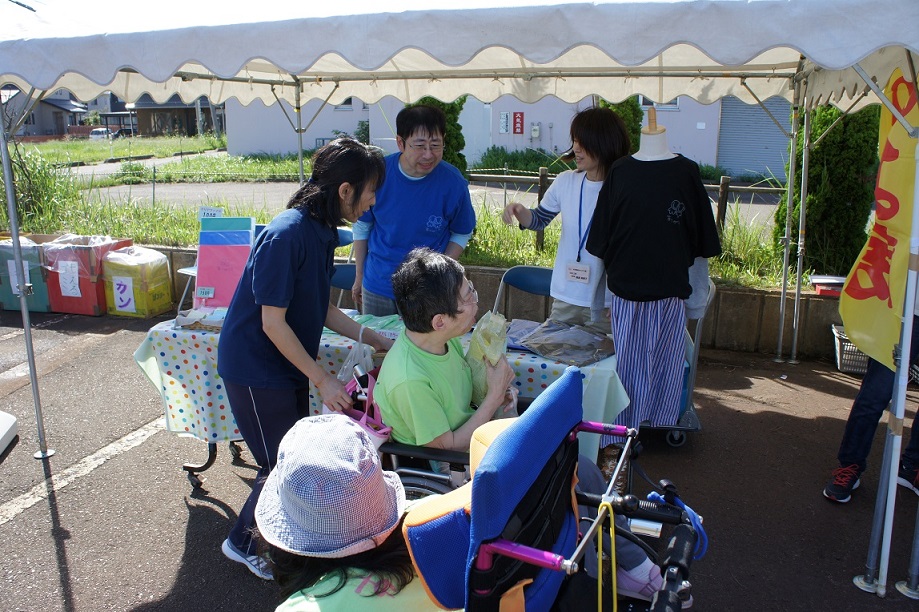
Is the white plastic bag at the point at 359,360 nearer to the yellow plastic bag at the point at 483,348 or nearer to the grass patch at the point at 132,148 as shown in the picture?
the yellow plastic bag at the point at 483,348

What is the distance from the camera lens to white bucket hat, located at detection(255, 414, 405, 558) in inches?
60.4

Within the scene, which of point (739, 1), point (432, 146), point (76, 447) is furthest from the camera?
point (76, 447)

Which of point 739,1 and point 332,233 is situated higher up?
point 739,1

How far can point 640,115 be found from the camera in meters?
8.21

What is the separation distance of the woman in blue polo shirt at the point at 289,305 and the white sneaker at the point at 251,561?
15 mm

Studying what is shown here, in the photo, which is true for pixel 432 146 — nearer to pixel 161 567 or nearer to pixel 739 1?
pixel 739 1

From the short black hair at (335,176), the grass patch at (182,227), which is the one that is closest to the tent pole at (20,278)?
the short black hair at (335,176)

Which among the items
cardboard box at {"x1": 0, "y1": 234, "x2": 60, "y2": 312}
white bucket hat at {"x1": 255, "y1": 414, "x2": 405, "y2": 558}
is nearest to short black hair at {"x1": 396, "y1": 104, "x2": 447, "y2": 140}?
white bucket hat at {"x1": 255, "y1": 414, "x2": 405, "y2": 558}

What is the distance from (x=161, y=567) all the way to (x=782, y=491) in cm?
302

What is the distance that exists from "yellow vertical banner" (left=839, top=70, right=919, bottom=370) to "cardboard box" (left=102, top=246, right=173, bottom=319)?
5761 mm

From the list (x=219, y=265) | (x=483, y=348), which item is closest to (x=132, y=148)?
(x=219, y=265)

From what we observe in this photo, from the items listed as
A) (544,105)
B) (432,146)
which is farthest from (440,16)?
(544,105)

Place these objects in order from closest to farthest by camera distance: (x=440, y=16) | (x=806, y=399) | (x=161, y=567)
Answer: (x=440, y=16) → (x=161, y=567) → (x=806, y=399)

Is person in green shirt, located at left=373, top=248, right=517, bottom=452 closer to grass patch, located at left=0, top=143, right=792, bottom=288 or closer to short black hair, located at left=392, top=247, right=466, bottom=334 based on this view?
short black hair, located at left=392, top=247, right=466, bottom=334
